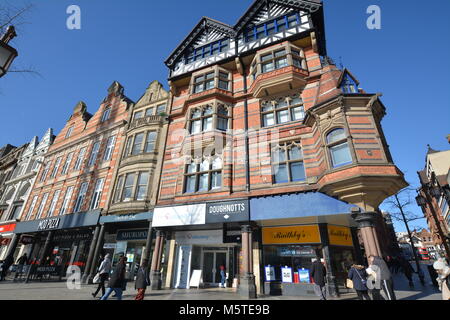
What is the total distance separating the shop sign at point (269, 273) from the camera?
37.2ft

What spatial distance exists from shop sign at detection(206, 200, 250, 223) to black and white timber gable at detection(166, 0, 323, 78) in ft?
37.8

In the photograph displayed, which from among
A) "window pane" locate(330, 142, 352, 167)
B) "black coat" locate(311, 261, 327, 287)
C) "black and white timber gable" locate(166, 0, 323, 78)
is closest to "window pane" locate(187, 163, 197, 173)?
"window pane" locate(330, 142, 352, 167)

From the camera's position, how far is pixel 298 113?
13242 millimetres

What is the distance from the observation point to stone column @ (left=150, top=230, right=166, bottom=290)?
1200cm

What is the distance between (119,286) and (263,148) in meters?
9.63

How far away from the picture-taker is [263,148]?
1302 centimetres

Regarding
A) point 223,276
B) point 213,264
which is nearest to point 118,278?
point 223,276

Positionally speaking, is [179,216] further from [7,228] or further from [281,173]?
[7,228]

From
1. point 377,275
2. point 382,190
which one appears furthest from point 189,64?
point 377,275

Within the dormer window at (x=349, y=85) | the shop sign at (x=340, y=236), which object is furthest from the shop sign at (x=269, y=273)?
the dormer window at (x=349, y=85)

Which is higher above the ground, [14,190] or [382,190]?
[14,190]

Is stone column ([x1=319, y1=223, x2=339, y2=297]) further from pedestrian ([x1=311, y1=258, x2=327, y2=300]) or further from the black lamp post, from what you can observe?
the black lamp post

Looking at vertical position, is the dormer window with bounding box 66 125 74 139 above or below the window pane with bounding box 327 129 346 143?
above

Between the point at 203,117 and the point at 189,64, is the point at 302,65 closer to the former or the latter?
the point at 203,117
